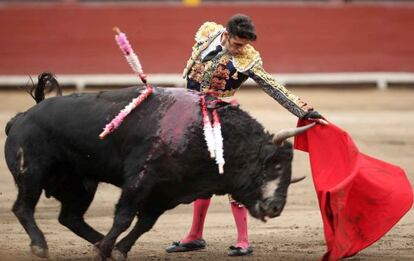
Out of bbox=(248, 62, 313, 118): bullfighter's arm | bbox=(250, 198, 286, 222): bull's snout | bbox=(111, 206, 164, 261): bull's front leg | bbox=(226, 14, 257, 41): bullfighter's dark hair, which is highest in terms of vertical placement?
bbox=(226, 14, 257, 41): bullfighter's dark hair

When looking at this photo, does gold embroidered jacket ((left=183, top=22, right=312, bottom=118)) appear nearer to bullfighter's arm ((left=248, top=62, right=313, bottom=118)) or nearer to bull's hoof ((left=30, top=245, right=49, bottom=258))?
bullfighter's arm ((left=248, top=62, right=313, bottom=118))

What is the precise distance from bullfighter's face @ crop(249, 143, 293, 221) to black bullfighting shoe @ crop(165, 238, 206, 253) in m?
0.68

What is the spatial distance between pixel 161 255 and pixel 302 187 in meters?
2.19

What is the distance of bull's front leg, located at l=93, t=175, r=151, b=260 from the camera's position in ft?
14.8

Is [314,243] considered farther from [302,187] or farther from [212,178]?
[302,187]

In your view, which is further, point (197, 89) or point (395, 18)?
point (395, 18)

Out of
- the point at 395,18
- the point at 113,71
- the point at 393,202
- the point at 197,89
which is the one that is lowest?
the point at 393,202

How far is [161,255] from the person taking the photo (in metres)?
5.10

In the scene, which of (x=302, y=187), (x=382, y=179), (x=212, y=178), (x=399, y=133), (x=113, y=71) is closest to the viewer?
(x=212, y=178)

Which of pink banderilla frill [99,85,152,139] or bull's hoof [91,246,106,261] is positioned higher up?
pink banderilla frill [99,85,152,139]

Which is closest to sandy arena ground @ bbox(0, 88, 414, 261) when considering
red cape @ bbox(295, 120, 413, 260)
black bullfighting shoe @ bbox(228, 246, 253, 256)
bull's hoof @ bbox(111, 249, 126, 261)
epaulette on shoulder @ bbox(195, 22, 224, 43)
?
black bullfighting shoe @ bbox(228, 246, 253, 256)

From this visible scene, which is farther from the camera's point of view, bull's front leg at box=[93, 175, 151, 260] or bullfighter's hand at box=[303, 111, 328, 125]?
bullfighter's hand at box=[303, 111, 328, 125]

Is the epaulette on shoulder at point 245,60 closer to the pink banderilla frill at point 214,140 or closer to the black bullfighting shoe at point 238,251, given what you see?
the pink banderilla frill at point 214,140

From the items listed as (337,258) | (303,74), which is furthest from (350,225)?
(303,74)
